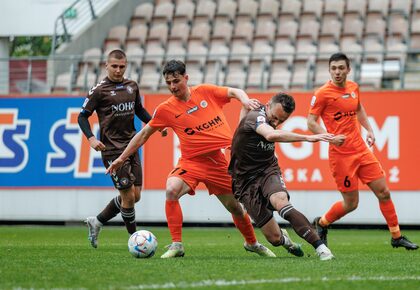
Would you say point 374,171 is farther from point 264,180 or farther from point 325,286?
point 325,286

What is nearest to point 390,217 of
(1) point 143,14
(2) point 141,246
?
(2) point 141,246

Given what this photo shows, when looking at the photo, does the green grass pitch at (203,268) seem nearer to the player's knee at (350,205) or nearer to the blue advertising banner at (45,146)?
the player's knee at (350,205)

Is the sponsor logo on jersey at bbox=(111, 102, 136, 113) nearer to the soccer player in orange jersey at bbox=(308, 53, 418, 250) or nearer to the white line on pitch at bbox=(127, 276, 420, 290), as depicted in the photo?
the soccer player in orange jersey at bbox=(308, 53, 418, 250)

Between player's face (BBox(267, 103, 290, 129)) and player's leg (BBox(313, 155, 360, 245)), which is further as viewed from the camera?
player's leg (BBox(313, 155, 360, 245))

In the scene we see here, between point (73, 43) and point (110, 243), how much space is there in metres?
10.7

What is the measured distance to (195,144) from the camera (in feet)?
38.5

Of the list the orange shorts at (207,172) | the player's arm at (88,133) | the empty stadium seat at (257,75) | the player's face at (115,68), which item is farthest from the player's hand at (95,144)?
the empty stadium seat at (257,75)

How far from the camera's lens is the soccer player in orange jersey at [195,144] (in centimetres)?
1159

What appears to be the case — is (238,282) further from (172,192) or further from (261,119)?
(172,192)

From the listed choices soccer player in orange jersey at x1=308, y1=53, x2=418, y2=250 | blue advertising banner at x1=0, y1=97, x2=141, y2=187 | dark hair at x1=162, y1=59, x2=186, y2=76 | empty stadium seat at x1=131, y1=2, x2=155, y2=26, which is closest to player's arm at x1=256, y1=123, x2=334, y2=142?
dark hair at x1=162, y1=59, x2=186, y2=76

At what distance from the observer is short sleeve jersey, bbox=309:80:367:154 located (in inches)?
513

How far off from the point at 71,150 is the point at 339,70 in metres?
9.28

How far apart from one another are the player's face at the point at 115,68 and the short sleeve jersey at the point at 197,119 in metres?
1.57

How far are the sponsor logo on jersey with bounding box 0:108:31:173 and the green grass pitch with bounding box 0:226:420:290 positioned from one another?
6480mm
